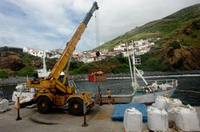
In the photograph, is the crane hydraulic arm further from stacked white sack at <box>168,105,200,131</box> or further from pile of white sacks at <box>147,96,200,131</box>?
stacked white sack at <box>168,105,200,131</box>

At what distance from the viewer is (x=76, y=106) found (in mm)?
10289

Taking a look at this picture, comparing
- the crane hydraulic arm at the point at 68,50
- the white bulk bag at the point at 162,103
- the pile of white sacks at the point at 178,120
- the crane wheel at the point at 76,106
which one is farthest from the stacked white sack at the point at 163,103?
the crane hydraulic arm at the point at 68,50

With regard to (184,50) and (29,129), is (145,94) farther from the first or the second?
(184,50)

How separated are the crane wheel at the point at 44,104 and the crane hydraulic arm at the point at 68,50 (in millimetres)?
1455

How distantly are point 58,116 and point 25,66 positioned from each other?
9057 cm

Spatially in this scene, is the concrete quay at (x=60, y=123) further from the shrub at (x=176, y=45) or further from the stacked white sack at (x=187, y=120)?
the shrub at (x=176, y=45)

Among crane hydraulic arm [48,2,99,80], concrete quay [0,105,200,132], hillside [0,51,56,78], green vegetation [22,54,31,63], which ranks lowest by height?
concrete quay [0,105,200,132]

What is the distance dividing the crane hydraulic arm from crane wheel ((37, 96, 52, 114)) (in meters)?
1.45

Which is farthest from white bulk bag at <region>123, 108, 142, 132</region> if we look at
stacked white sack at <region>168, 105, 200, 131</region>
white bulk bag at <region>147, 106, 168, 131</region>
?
stacked white sack at <region>168, 105, 200, 131</region>

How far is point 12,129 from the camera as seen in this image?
838 cm

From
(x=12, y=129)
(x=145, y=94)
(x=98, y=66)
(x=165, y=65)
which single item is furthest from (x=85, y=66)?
(x=12, y=129)

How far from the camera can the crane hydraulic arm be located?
36.6 ft

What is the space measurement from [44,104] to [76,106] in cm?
226

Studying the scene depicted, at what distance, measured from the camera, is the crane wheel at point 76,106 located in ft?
33.4
